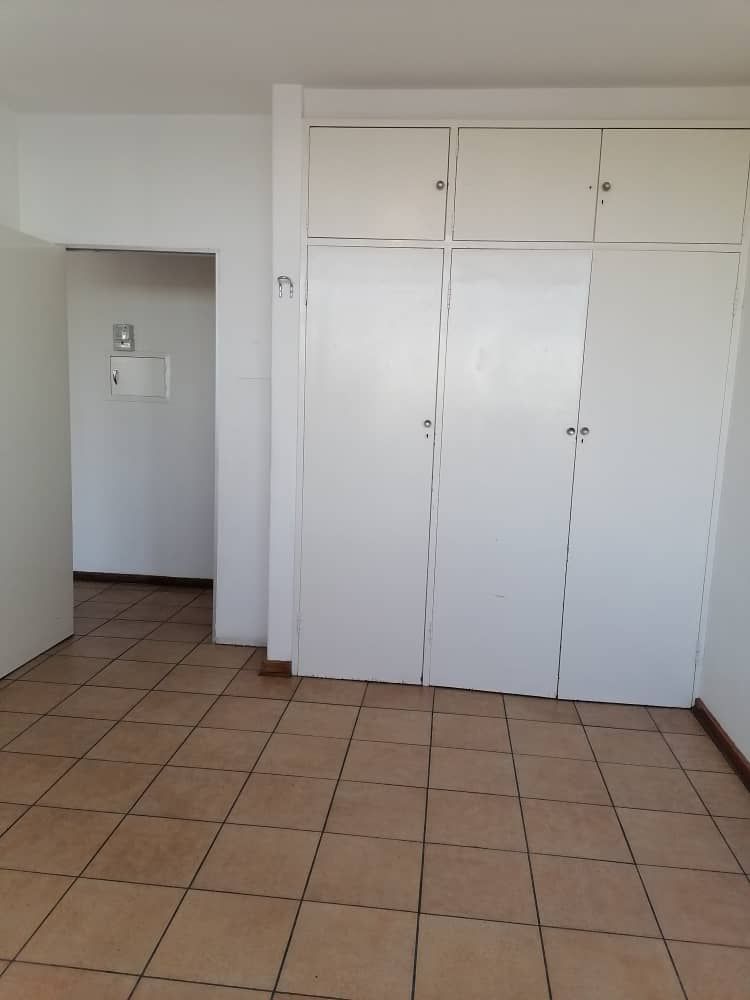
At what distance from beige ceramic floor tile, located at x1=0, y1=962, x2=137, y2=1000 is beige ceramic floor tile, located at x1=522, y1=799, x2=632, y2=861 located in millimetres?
1227

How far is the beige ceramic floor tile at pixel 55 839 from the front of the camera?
6.59 feet

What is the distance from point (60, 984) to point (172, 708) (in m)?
1.41

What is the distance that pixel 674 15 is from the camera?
2.35 m

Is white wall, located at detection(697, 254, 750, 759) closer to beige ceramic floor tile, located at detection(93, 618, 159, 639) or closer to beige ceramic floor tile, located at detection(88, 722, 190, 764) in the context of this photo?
beige ceramic floor tile, located at detection(88, 722, 190, 764)

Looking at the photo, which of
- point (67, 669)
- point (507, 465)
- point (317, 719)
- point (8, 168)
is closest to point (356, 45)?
point (507, 465)

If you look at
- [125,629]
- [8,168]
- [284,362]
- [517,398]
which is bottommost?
[125,629]

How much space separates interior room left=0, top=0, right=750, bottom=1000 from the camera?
229cm

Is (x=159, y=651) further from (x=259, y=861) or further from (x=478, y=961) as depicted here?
(x=478, y=961)

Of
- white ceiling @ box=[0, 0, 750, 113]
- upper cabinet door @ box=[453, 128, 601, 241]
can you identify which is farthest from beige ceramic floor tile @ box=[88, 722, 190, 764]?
white ceiling @ box=[0, 0, 750, 113]

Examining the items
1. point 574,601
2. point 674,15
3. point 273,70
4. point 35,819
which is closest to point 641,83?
point 674,15

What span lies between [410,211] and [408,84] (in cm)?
54

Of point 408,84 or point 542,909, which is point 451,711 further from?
point 408,84

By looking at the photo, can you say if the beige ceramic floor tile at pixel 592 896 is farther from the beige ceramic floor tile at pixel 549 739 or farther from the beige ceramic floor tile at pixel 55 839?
the beige ceramic floor tile at pixel 55 839

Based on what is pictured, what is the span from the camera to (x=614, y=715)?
312 centimetres
